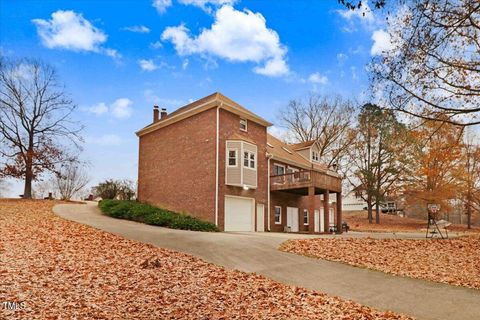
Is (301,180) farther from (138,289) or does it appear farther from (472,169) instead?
(472,169)

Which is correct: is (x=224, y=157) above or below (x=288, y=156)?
below

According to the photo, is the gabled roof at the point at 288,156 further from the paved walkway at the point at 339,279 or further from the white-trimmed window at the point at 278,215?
the paved walkway at the point at 339,279

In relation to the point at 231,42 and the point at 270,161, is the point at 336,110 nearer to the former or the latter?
the point at 270,161

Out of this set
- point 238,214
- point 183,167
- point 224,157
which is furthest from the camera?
point 183,167

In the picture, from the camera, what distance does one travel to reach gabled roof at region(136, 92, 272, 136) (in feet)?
69.0

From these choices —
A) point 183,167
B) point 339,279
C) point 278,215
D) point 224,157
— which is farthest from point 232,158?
point 339,279

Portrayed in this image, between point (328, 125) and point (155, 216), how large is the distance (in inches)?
1009

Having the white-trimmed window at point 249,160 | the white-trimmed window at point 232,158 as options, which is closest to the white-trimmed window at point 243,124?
the white-trimmed window at point 249,160

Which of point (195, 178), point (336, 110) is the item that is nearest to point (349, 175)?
point (336, 110)

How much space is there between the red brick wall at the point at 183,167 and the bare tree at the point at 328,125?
65.7 ft

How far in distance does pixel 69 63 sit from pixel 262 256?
11.4 meters

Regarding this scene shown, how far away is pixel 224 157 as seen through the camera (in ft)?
68.9

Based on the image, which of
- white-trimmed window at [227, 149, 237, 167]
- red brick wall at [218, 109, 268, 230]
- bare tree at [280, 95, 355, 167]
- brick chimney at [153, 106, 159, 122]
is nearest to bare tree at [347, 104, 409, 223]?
bare tree at [280, 95, 355, 167]

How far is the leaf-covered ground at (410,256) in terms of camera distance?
31.9 ft
